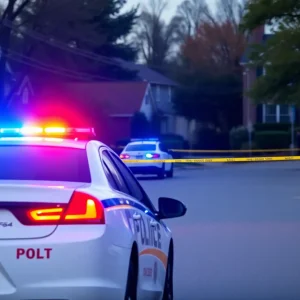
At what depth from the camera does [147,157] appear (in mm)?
33875

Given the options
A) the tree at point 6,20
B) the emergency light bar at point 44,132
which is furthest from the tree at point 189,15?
the emergency light bar at point 44,132

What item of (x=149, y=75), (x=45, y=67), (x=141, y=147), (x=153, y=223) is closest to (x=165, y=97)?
(x=149, y=75)

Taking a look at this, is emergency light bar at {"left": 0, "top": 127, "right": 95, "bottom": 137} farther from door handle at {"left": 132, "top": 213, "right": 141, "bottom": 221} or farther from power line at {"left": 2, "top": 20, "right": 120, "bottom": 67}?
power line at {"left": 2, "top": 20, "right": 120, "bottom": 67}

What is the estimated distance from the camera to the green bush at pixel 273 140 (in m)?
57.5

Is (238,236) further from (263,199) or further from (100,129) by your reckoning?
(100,129)

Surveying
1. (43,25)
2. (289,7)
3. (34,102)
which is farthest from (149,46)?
(289,7)

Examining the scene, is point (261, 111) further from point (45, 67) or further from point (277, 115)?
point (45, 67)

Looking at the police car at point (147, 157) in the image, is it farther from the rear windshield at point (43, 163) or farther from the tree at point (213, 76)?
the tree at point (213, 76)

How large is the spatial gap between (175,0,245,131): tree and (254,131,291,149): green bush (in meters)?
10.6

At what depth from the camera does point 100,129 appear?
53.9 metres

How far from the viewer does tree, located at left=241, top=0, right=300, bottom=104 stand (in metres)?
40.6

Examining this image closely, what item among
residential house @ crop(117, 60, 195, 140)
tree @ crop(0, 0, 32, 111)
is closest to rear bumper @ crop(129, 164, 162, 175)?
tree @ crop(0, 0, 32, 111)

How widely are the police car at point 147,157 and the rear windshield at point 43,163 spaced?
26390 mm

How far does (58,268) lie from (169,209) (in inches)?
101
